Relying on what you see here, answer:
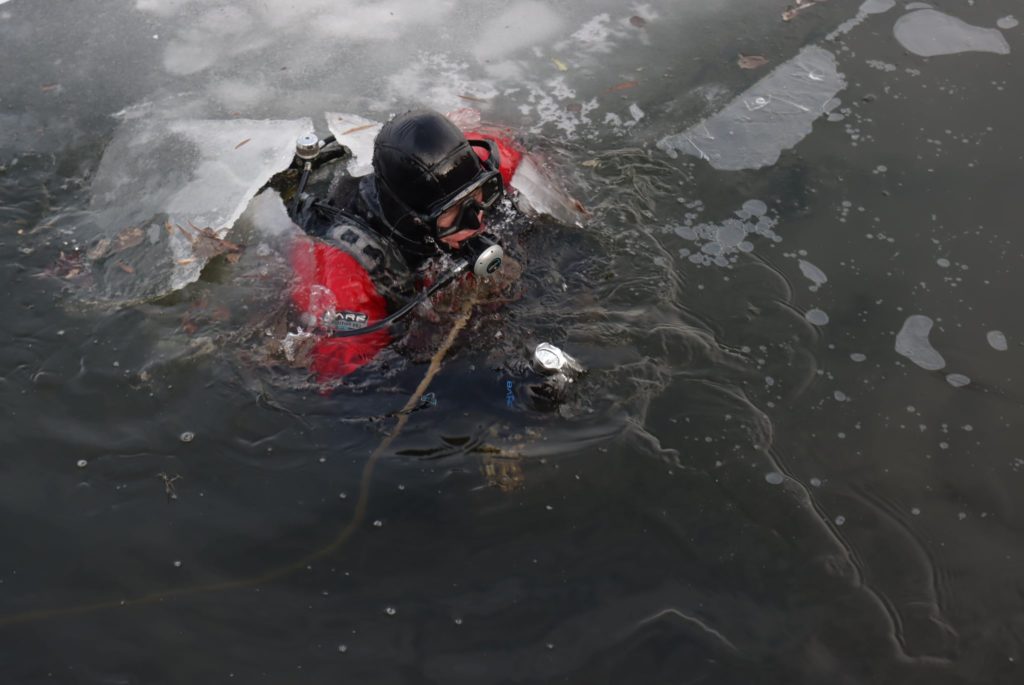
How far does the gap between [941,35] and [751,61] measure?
1189 mm

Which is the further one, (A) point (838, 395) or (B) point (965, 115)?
(B) point (965, 115)

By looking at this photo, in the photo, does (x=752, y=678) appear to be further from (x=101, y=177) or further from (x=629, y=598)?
(x=101, y=177)

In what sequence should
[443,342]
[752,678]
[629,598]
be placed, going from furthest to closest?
[443,342] → [629,598] → [752,678]

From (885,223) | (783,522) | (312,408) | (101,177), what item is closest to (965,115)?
(885,223)

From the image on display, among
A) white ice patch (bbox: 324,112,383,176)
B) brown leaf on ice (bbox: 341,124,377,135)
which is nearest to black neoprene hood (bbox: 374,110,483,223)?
white ice patch (bbox: 324,112,383,176)

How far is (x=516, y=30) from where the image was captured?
17.6ft

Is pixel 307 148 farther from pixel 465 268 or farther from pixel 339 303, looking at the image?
pixel 465 268

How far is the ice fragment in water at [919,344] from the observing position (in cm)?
356

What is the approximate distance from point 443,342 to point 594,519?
109 centimetres

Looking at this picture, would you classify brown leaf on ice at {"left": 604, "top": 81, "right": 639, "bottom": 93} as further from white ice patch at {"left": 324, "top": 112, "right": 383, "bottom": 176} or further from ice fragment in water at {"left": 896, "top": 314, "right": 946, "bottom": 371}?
ice fragment in water at {"left": 896, "top": 314, "right": 946, "bottom": 371}

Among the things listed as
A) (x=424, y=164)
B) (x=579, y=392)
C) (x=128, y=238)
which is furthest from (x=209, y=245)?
(x=579, y=392)

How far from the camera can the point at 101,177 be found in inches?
176

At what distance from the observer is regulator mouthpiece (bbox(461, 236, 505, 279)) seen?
3330 mm

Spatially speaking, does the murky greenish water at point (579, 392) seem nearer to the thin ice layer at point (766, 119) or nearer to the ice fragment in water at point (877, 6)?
the thin ice layer at point (766, 119)
